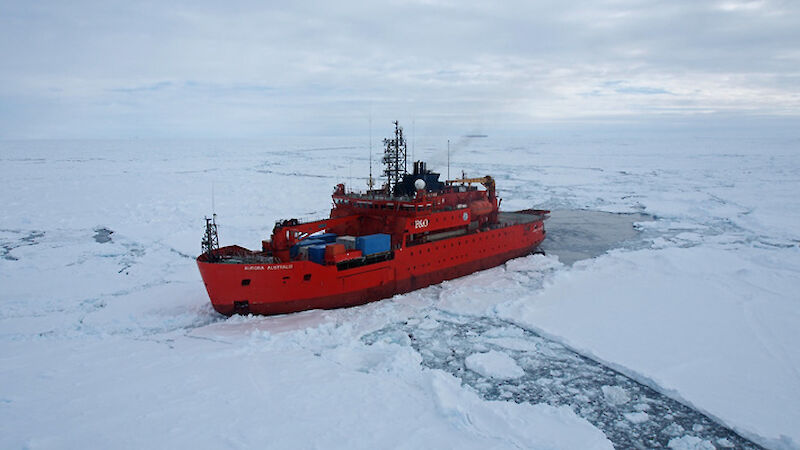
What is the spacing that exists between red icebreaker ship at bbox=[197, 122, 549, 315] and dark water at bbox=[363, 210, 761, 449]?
5.87 ft

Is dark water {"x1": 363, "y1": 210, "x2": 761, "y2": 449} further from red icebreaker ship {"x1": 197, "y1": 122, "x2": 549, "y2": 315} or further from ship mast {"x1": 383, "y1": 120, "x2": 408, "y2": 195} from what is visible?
ship mast {"x1": 383, "y1": 120, "x2": 408, "y2": 195}

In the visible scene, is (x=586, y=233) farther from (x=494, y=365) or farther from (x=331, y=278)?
(x=494, y=365)

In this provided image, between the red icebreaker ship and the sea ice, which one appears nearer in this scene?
the sea ice

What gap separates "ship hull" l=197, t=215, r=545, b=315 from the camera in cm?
1059

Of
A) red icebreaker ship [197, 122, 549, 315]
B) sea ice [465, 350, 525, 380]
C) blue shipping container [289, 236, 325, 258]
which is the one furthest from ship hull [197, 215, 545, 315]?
sea ice [465, 350, 525, 380]

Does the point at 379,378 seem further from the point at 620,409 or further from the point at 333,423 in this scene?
the point at 620,409

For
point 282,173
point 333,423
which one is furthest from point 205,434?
point 282,173

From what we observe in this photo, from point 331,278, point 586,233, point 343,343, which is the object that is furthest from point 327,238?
point 586,233

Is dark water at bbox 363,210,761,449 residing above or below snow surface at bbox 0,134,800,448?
below

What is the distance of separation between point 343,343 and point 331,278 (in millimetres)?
2213

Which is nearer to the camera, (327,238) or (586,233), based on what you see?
(327,238)

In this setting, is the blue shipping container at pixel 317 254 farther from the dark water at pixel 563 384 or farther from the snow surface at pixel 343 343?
the dark water at pixel 563 384

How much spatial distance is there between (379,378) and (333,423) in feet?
5.00

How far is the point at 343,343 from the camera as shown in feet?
31.5
